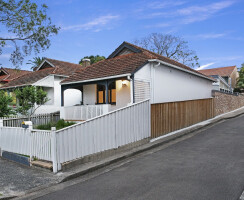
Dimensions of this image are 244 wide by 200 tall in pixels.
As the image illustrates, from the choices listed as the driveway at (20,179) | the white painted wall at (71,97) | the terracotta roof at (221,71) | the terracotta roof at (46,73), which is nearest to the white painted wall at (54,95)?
the white painted wall at (71,97)

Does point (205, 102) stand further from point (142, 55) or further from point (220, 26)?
point (220, 26)

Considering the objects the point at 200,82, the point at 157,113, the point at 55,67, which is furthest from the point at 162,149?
the point at 55,67

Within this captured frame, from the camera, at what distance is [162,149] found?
350 inches

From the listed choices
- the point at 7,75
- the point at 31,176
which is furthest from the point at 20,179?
the point at 7,75

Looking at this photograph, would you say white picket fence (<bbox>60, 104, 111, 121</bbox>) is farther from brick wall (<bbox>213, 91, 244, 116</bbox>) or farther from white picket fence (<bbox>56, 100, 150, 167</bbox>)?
brick wall (<bbox>213, 91, 244, 116</bbox>)

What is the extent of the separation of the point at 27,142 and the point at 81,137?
6.24ft

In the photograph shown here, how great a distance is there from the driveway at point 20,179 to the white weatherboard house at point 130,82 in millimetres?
5851

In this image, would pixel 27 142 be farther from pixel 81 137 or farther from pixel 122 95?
pixel 122 95

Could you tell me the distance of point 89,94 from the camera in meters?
16.3

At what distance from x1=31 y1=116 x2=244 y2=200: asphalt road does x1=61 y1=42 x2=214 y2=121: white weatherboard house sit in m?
4.54

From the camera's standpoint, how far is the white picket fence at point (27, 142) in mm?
6539

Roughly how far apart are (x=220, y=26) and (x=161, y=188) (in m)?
25.5

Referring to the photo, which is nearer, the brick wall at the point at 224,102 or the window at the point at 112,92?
the window at the point at 112,92

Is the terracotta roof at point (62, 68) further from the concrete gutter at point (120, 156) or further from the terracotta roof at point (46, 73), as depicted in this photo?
the concrete gutter at point (120, 156)
